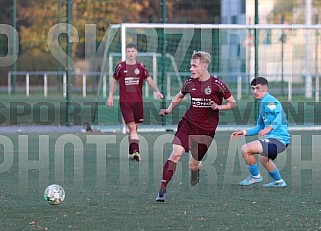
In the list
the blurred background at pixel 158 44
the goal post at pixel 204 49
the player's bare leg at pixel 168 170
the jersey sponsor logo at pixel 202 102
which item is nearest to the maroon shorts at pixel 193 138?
the player's bare leg at pixel 168 170

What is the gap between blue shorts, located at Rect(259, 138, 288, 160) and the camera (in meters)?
10.1

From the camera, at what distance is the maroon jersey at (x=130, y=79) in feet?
44.2

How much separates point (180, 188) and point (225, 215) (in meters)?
2.03

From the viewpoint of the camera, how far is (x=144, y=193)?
950cm

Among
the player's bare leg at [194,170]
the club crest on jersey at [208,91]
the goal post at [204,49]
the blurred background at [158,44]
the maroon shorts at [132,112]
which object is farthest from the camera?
the blurred background at [158,44]

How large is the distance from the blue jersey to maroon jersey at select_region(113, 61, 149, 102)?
3.63m

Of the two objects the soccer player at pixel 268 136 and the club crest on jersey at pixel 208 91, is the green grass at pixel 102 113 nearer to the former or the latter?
the soccer player at pixel 268 136

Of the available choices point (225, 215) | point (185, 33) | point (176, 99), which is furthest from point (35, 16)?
Answer: point (225, 215)

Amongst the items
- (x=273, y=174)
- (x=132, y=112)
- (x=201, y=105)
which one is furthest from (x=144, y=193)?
(x=132, y=112)

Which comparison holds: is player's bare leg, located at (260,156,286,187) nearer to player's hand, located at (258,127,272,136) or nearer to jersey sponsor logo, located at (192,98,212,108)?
player's hand, located at (258,127,272,136)

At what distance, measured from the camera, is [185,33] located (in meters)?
22.5

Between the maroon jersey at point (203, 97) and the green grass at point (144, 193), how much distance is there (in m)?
0.80

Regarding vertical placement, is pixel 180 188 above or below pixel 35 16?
below

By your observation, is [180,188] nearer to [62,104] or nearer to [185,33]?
[185,33]
